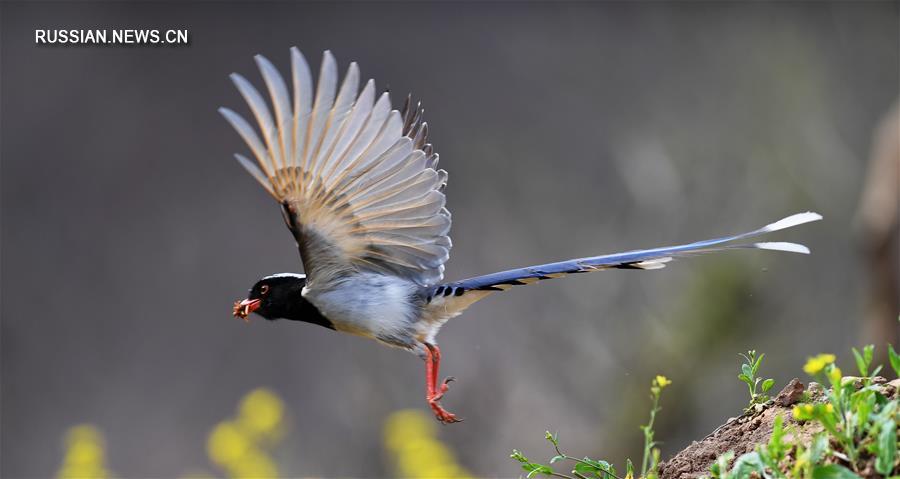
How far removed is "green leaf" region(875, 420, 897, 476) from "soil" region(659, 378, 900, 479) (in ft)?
1.67

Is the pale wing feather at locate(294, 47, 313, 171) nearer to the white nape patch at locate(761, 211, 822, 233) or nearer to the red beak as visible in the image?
the red beak

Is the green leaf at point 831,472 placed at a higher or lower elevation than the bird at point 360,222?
lower

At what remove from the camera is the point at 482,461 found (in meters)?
6.99

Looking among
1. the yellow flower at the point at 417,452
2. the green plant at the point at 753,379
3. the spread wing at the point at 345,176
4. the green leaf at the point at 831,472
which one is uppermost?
the spread wing at the point at 345,176

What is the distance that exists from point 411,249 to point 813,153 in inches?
189

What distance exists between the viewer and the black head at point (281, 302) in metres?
3.89

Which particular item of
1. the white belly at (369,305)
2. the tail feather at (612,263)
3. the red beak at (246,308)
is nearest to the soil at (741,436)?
the tail feather at (612,263)

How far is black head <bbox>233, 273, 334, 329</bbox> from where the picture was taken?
12.8 feet

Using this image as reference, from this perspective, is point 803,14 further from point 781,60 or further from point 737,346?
point 737,346

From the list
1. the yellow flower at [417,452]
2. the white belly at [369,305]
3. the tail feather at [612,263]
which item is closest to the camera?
the tail feather at [612,263]

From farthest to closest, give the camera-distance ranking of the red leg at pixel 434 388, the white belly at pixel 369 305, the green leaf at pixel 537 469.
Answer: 1. the white belly at pixel 369 305
2. the red leg at pixel 434 388
3. the green leaf at pixel 537 469

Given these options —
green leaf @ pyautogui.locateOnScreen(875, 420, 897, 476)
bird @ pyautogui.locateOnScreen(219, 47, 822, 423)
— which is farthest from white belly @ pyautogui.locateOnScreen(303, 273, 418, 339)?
green leaf @ pyautogui.locateOnScreen(875, 420, 897, 476)

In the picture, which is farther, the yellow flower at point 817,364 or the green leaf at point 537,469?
the green leaf at point 537,469

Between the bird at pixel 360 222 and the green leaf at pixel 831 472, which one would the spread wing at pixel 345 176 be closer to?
the bird at pixel 360 222
